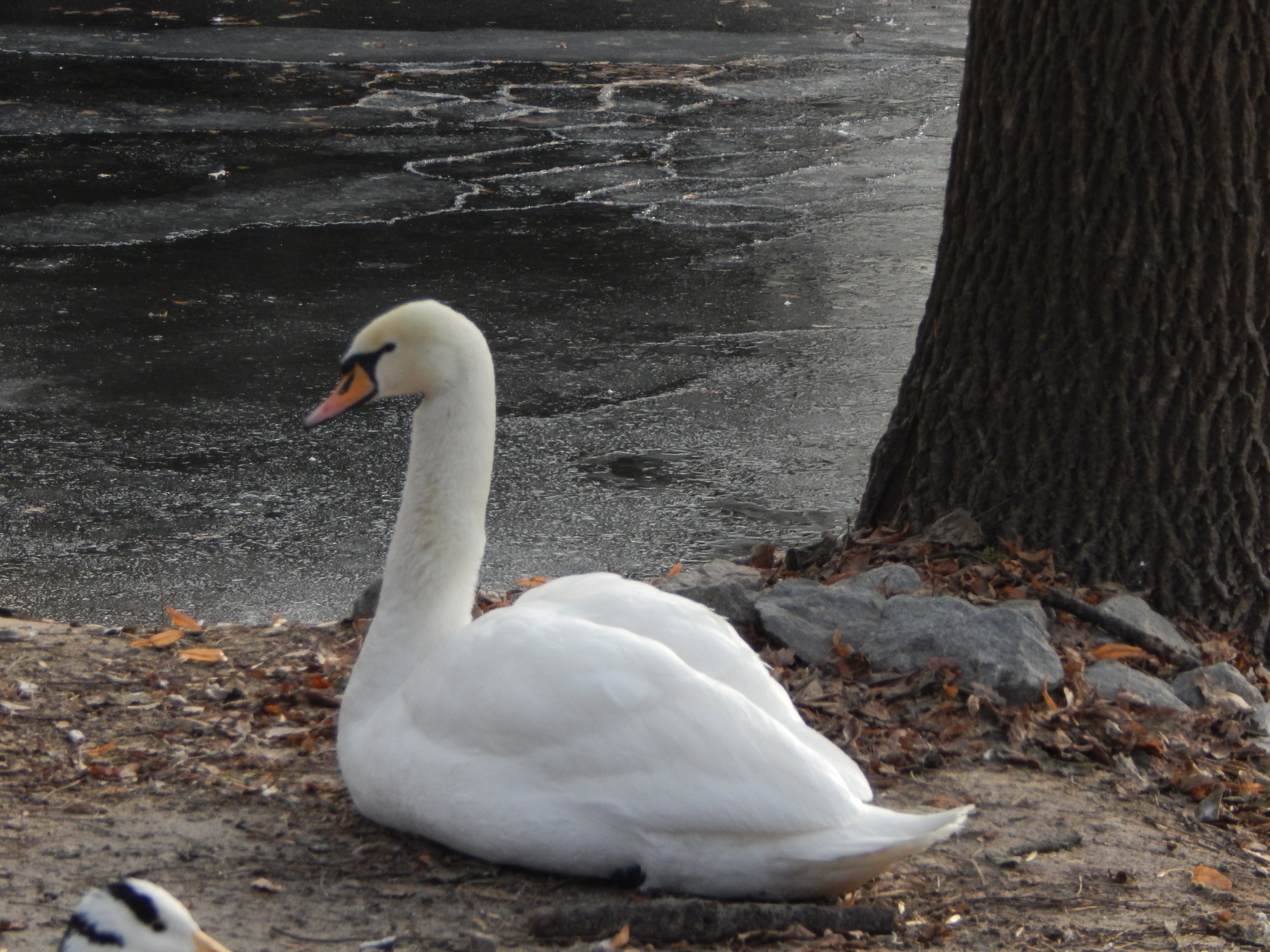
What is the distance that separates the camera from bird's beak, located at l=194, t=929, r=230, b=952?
247 centimetres

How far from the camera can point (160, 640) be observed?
15.5 ft

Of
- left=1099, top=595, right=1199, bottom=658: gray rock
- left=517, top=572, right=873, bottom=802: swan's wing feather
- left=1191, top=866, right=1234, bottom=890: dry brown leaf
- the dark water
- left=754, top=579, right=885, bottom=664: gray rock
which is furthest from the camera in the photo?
the dark water

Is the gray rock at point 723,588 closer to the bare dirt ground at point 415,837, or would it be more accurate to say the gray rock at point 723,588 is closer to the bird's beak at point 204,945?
the bare dirt ground at point 415,837

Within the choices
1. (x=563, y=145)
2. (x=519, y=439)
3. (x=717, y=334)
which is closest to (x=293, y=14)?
(x=563, y=145)

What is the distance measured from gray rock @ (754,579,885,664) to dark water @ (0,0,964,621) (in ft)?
3.92

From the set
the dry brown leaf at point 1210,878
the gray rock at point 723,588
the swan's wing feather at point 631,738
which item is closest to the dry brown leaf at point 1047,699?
the dry brown leaf at point 1210,878

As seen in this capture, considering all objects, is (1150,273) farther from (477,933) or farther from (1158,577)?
(477,933)

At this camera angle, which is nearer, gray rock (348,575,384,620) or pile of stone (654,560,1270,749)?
pile of stone (654,560,1270,749)

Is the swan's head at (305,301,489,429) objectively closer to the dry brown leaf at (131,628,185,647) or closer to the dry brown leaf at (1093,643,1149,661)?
the dry brown leaf at (131,628,185,647)

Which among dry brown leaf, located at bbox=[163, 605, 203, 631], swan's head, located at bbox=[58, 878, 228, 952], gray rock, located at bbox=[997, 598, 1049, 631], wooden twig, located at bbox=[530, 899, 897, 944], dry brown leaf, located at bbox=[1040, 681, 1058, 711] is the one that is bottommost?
dry brown leaf, located at bbox=[163, 605, 203, 631]

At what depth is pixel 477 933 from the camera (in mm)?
2949

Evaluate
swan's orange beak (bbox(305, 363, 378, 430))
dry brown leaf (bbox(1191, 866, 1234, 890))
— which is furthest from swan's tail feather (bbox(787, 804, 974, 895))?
swan's orange beak (bbox(305, 363, 378, 430))

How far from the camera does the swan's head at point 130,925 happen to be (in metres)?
2.43

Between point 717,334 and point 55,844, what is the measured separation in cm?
534
